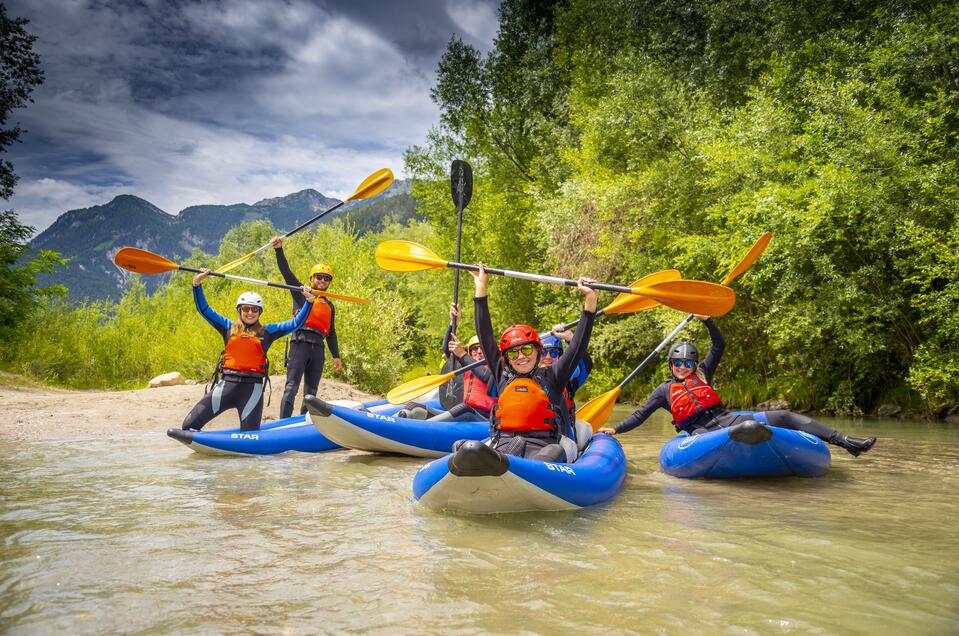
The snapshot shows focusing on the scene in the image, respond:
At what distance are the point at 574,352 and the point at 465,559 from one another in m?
1.53

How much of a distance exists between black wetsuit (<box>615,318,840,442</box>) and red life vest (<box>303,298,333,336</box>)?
345 cm

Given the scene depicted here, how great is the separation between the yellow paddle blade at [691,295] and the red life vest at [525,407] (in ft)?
5.04

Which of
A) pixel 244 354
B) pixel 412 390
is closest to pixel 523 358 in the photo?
pixel 412 390

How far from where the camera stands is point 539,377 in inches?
152

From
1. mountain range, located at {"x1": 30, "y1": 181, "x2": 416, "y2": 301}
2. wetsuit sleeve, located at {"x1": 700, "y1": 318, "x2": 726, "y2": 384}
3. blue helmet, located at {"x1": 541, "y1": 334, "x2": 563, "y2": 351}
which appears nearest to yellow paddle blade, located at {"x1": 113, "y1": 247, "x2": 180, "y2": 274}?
blue helmet, located at {"x1": 541, "y1": 334, "x2": 563, "y2": 351}

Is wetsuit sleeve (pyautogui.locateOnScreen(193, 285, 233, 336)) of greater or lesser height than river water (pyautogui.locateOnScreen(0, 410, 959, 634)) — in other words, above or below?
above

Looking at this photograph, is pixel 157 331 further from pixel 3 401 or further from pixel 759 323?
pixel 759 323

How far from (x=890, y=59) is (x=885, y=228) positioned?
2.78 m

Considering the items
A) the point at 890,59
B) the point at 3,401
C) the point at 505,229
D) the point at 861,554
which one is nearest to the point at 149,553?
the point at 861,554

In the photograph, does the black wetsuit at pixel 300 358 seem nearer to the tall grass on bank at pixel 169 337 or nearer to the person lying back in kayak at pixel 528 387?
the person lying back in kayak at pixel 528 387

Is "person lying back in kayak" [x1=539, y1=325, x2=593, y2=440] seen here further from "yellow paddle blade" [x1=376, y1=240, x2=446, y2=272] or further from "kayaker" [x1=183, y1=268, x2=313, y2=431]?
"kayaker" [x1=183, y1=268, x2=313, y2=431]

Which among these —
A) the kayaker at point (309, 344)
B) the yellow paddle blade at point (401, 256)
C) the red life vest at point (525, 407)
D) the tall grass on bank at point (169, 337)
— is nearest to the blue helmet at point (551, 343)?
the yellow paddle blade at point (401, 256)

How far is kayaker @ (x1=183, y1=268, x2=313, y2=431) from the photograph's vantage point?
5.75 m

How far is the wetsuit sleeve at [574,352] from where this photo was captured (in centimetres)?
379
